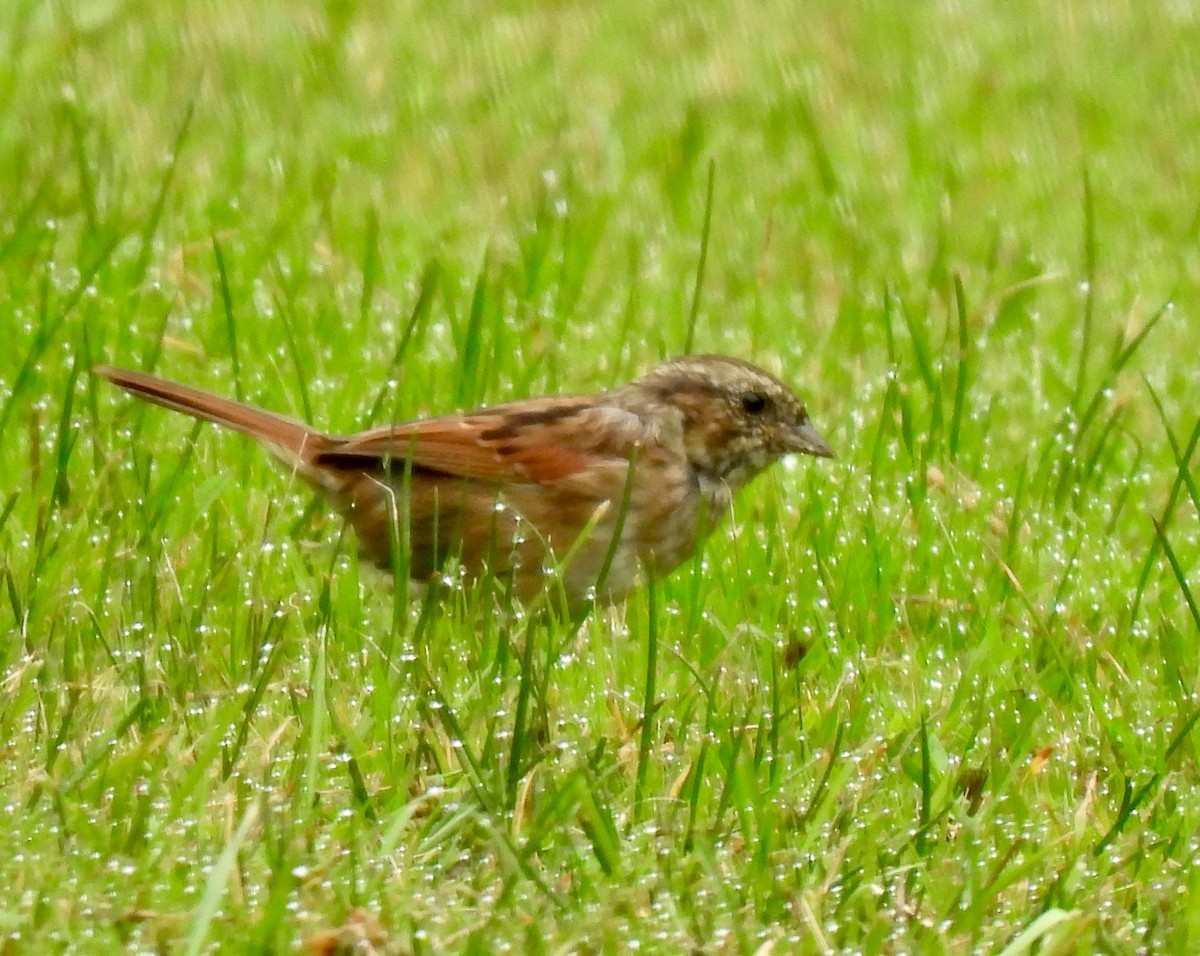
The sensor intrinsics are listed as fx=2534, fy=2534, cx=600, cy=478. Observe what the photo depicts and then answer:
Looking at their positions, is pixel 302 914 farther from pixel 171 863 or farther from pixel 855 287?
pixel 855 287

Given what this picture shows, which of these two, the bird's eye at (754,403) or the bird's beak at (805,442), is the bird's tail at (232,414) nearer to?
the bird's eye at (754,403)

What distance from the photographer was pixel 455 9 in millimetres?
11344

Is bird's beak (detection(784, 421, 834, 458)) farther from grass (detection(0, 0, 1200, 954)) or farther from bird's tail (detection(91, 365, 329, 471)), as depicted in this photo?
bird's tail (detection(91, 365, 329, 471))

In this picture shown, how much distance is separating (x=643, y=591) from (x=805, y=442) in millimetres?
648

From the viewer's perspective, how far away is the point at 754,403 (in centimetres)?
621

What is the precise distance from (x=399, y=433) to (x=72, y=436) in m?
0.75

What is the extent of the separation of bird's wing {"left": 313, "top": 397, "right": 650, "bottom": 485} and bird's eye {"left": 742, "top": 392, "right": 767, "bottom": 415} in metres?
0.29

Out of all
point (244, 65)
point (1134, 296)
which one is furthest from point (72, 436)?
point (244, 65)

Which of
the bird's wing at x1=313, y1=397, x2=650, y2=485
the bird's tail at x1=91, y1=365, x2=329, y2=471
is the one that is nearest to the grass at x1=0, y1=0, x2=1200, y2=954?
the bird's tail at x1=91, y1=365, x2=329, y2=471

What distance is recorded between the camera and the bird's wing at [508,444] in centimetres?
588

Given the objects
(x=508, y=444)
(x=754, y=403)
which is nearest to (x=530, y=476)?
(x=508, y=444)

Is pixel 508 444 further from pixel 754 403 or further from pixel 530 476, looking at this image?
pixel 754 403

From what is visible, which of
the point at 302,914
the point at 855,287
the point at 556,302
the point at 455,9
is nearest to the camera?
the point at 302,914

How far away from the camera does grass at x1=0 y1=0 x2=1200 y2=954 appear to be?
4012 mm
